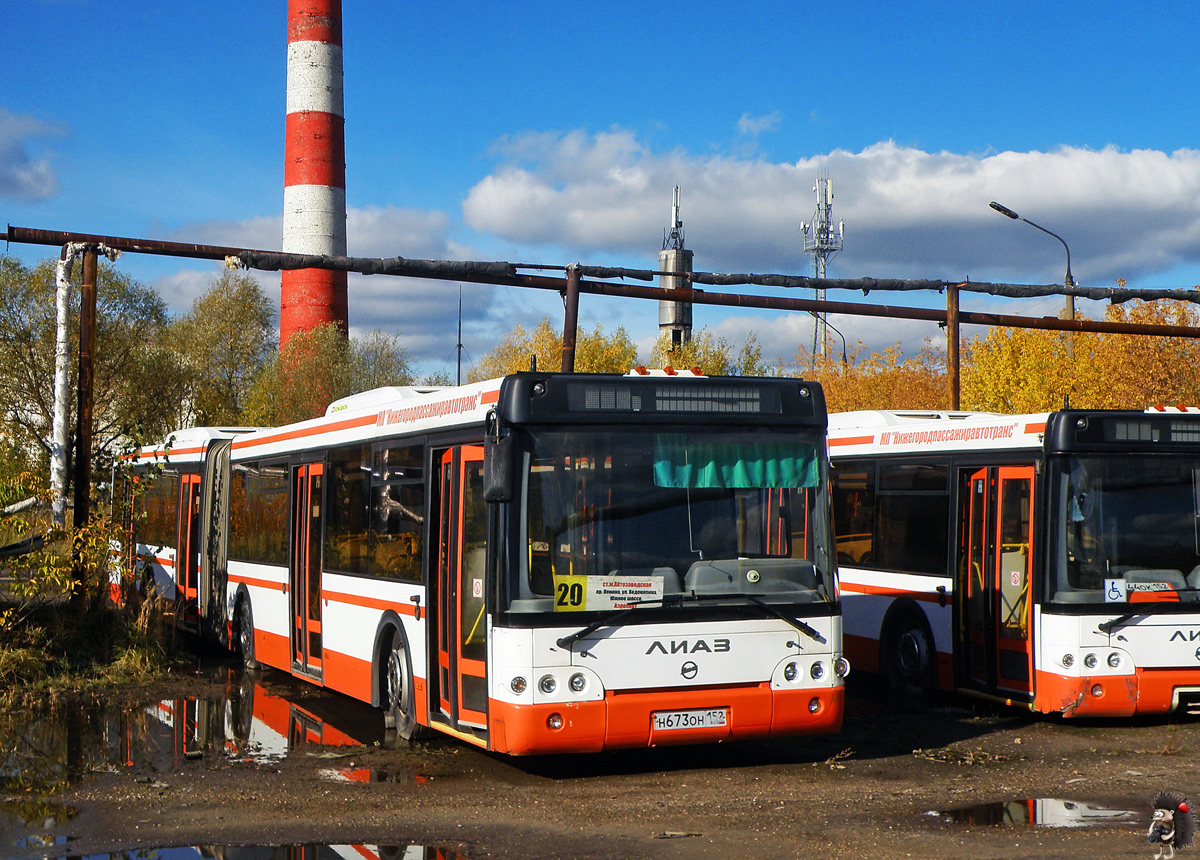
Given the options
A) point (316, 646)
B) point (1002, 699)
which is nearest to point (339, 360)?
point (316, 646)

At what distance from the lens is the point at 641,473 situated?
30.3 ft

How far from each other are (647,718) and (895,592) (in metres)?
5.22

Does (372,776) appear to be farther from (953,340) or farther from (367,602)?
(953,340)

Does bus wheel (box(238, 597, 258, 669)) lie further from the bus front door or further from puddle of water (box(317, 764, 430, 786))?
the bus front door

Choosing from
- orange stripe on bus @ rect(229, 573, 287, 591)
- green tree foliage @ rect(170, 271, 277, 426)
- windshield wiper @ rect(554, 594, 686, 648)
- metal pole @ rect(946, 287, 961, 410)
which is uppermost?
green tree foliage @ rect(170, 271, 277, 426)

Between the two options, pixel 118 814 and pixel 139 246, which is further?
pixel 139 246

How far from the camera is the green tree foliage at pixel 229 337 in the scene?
62594 millimetres

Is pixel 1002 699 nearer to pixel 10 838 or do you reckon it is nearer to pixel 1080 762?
pixel 1080 762

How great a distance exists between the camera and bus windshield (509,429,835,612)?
900cm

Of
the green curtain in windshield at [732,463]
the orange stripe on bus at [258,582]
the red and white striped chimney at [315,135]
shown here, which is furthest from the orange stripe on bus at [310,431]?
the red and white striped chimney at [315,135]

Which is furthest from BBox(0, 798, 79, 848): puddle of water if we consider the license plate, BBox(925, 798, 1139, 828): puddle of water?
BBox(925, 798, 1139, 828): puddle of water

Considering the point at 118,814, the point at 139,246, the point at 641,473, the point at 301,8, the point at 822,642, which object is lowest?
the point at 118,814

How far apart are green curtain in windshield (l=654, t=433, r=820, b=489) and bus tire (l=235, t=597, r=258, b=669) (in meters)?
7.95

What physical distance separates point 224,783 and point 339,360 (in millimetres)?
37682
